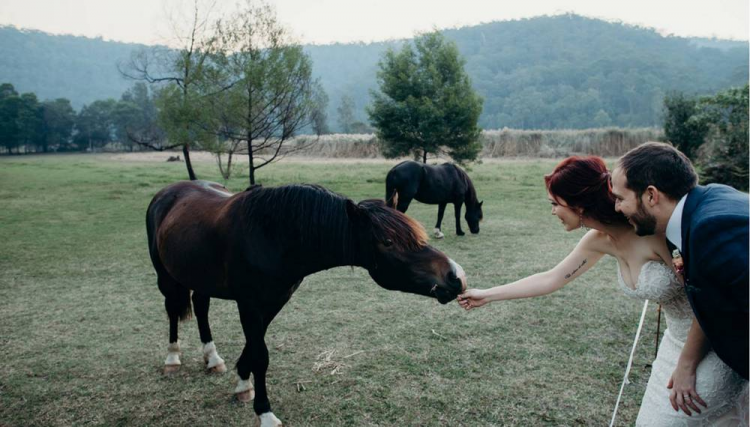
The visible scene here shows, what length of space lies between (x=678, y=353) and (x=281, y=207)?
245cm

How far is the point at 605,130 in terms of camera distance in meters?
35.4

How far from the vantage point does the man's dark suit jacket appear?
1436mm

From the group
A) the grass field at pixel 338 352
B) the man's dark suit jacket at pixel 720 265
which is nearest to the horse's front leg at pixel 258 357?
the grass field at pixel 338 352

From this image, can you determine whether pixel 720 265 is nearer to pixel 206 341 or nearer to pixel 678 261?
pixel 678 261

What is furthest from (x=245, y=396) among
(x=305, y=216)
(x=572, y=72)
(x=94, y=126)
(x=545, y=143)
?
(x=572, y=72)

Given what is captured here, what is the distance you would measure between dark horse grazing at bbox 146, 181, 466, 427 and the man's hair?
128 cm

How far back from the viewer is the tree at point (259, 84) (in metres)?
17.4

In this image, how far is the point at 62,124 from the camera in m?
52.7

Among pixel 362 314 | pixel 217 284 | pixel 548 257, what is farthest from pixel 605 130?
pixel 217 284

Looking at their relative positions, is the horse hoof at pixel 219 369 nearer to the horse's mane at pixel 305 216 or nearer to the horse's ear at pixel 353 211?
the horse's mane at pixel 305 216

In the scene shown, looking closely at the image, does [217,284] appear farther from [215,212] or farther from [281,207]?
[281,207]

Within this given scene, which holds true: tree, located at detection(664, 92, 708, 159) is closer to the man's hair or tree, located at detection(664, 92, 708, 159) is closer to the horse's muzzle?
the horse's muzzle

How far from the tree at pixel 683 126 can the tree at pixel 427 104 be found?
1205cm

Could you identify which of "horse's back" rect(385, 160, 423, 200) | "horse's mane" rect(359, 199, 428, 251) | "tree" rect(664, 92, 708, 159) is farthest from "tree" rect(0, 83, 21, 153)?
"tree" rect(664, 92, 708, 159)
